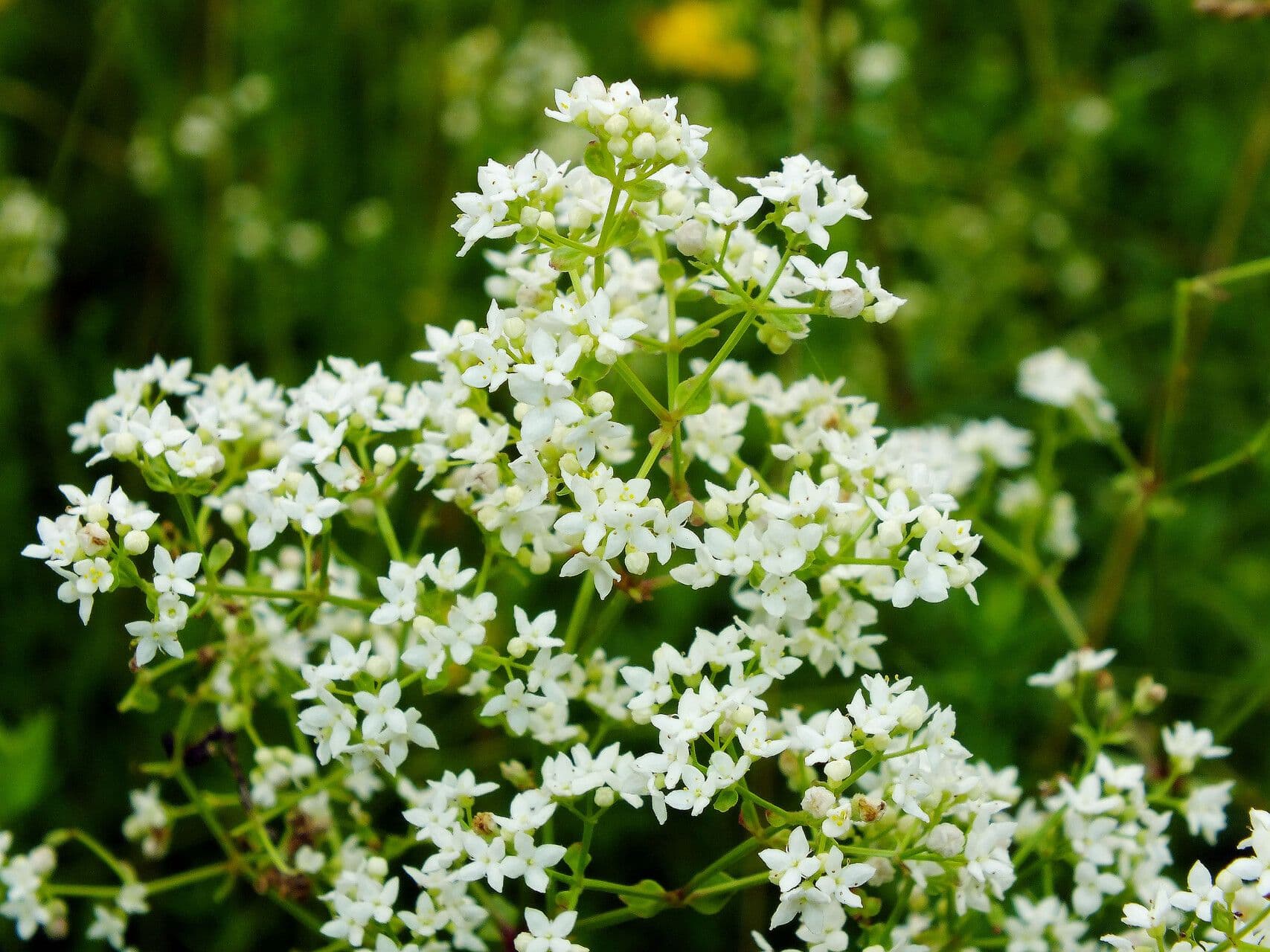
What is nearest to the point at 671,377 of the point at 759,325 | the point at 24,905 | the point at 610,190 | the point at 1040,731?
the point at 759,325

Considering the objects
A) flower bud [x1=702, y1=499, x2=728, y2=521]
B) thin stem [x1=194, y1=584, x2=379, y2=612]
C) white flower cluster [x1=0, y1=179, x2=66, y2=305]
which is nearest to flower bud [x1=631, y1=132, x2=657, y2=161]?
flower bud [x1=702, y1=499, x2=728, y2=521]

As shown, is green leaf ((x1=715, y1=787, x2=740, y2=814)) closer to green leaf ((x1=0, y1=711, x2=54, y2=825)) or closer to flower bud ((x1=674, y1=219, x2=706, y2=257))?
flower bud ((x1=674, y1=219, x2=706, y2=257))

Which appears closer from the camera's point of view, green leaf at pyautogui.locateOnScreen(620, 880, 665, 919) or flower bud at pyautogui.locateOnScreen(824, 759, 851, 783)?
flower bud at pyautogui.locateOnScreen(824, 759, 851, 783)

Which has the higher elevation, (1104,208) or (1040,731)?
(1104,208)

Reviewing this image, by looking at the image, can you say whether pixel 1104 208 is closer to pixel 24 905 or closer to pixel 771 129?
pixel 771 129

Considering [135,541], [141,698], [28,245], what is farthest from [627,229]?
[28,245]
